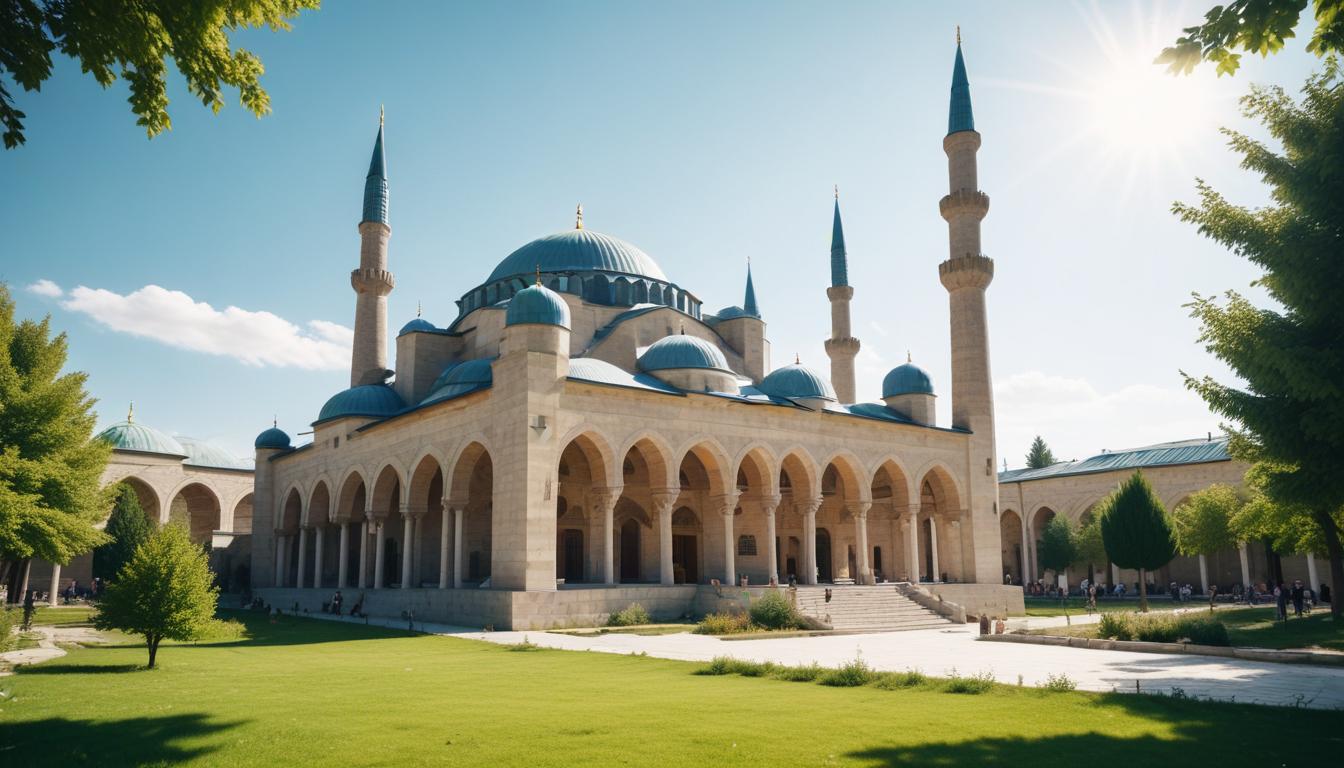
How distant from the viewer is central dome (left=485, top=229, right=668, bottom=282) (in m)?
33.7

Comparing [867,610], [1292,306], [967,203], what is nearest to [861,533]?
[867,610]

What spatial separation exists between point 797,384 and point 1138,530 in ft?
40.7

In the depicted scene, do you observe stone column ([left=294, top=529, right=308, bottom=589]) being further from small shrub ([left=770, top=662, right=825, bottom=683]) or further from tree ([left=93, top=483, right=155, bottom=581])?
small shrub ([left=770, top=662, right=825, bottom=683])

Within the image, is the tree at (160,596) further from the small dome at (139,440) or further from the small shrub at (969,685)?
→ the small dome at (139,440)

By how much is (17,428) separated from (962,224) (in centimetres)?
2816

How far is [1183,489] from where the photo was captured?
38.3 meters

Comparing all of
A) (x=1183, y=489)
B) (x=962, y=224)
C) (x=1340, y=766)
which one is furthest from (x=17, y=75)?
(x=1183, y=489)

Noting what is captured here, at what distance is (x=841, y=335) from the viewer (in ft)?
122

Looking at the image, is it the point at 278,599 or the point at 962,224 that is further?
the point at 278,599

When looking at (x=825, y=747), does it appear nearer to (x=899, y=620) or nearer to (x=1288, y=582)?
(x=899, y=620)

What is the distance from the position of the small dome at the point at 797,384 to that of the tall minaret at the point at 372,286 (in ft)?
49.4

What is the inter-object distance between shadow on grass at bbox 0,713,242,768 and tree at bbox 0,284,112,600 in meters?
11.6

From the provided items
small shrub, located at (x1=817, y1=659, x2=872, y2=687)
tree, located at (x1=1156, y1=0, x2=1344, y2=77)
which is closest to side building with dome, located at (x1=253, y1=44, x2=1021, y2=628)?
small shrub, located at (x1=817, y1=659, x2=872, y2=687)

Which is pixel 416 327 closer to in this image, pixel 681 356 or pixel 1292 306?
pixel 681 356
